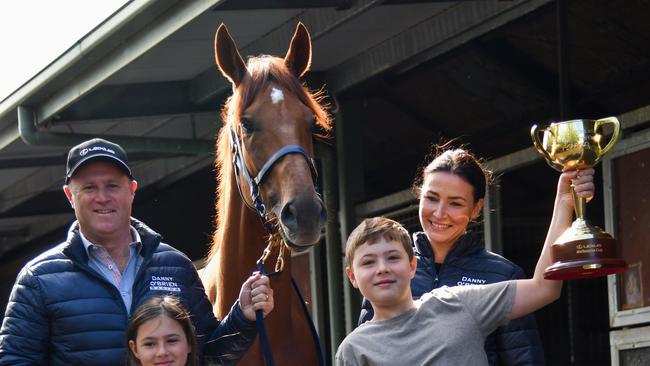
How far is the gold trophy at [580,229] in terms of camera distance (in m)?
3.40

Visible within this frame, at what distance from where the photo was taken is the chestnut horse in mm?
4203

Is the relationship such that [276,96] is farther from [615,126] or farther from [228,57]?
[615,126]

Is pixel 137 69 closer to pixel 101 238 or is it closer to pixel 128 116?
pixel 128 116

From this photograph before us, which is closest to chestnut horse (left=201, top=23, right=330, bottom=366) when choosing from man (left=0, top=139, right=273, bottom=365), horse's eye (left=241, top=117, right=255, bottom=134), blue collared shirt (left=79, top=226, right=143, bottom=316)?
horse's eye (left=241, top=117, right=255, bottom=134)

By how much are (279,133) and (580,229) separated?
1170 mm

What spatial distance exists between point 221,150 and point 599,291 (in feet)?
21.0

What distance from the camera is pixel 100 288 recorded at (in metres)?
3.74

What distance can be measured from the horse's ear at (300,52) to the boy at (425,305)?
130 centimetres

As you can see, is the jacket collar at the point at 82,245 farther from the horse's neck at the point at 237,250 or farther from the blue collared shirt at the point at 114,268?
the horse's neck at the point at 237,250

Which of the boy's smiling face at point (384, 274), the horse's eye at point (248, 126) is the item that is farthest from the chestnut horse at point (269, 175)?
the boy's smiling face at point (384, 274)

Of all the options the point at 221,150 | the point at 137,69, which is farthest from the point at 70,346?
the point at 137,69

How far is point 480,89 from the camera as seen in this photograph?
8.80 m

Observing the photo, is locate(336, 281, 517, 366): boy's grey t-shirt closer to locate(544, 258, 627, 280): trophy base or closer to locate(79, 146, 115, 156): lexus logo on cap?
locate(544, 258, 627, 280): trophy base

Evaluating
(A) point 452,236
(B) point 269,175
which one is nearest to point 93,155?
(B) point 269,175
